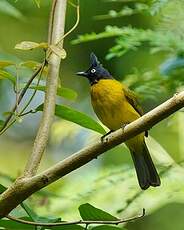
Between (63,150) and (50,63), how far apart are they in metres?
3.40

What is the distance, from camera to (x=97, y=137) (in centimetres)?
245

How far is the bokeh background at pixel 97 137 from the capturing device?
242 centimetres

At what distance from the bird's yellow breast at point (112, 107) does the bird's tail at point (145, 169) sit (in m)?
0.20

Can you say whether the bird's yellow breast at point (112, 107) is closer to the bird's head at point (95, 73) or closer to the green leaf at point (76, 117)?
the bird's head at point (95, 73)

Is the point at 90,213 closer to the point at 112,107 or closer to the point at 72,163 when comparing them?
the point at 72,163

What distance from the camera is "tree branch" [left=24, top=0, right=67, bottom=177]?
126cm

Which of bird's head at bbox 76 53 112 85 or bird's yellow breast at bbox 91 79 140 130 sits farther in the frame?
bird's head at bbox 76 53 112 85

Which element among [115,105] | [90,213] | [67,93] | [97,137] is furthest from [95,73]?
[90,213]

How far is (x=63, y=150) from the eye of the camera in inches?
190

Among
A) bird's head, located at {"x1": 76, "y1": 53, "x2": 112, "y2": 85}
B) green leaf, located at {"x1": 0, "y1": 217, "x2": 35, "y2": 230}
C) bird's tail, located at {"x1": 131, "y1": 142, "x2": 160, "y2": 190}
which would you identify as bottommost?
bird's tail, located at {"x1": 131, "y1": 142, "x2": 160, "y2": 190}

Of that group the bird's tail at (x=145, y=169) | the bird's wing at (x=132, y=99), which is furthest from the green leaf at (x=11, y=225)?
the bird's wing at (x=132, y=99)

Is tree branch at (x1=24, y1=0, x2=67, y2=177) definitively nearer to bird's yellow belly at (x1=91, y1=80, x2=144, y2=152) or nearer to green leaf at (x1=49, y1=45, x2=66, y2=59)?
green leaf at (x1=49, y1=45, x2=66, y2=59)

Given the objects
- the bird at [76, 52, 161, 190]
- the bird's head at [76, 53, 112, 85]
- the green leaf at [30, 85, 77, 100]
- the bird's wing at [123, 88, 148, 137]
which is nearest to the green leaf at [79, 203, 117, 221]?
the green leaf at [30, 85, 77, 100]

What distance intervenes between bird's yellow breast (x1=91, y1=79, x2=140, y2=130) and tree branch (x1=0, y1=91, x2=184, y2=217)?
1347mm
